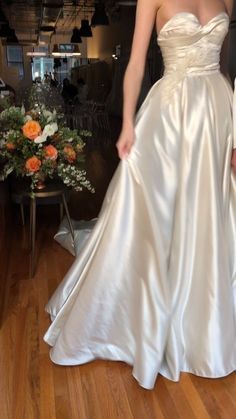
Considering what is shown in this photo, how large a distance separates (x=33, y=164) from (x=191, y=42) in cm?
125

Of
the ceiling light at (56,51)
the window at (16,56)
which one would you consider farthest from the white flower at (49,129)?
the window at (16,56)

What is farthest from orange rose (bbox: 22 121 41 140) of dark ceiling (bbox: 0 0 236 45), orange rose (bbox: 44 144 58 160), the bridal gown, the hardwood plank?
dark ceiling (bbox: 0 0 236 45)

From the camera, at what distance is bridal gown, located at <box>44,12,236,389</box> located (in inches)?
64.8

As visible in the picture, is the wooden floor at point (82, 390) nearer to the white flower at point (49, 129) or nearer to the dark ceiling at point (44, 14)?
the white flower at point (49, 129)

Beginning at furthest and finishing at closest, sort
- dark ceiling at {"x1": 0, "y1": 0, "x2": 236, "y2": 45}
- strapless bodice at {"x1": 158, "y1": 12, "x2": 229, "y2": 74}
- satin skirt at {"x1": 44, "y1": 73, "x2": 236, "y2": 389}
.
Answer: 1. dark ceiling at {"x1": 0, "y1": 0, "x2": 236, "y2": 45}
2. satin skirt at {"x1": 44, "y1": 73, "x2": 236, "y2": 389}
3. strapless bodice at {"x1": 158, "y1": 12, "x2": 229, "y2": 74}

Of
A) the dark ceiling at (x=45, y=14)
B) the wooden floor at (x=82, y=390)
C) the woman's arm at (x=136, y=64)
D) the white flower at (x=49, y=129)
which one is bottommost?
the wooden floor at (x=82, y=390)

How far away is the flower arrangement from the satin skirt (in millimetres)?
875

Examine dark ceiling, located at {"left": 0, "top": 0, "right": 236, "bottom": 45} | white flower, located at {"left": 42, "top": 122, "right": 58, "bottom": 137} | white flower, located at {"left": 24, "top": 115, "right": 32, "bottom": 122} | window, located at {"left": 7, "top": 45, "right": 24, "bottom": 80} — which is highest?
dark ceiling, located at {"left": 0, "top": 0, "right": 236, "bottom": 45}

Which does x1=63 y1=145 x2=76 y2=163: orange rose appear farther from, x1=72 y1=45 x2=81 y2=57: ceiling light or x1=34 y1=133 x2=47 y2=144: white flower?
x1=72 y1=45 x2=81 y2=57: ceiling light

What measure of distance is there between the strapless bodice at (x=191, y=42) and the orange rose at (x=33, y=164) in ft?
3.60

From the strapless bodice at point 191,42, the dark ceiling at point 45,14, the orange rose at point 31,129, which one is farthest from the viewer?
the dark ceiling at point 45,14

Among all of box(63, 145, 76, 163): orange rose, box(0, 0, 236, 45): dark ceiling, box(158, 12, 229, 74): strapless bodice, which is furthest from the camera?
box(0, 0, 236, 45): dark ceiling

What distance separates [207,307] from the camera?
1717 mm

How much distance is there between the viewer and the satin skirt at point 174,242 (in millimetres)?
1664
